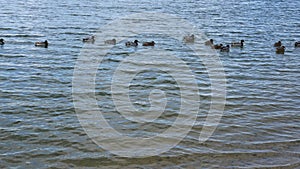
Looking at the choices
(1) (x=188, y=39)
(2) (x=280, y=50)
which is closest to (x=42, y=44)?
(1) (x=188, y=39)

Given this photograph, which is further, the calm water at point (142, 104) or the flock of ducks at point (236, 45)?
the flock of ducks at point (236, 45)

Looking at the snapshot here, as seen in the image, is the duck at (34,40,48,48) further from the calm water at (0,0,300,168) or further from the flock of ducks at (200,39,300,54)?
the flock of ducks at (200,39,300,54)

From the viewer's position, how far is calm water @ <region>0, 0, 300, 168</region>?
1052 cm

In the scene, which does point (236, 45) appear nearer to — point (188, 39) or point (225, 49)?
point (225, 49)

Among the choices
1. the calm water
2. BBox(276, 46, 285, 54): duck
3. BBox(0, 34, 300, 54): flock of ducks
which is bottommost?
the calm water

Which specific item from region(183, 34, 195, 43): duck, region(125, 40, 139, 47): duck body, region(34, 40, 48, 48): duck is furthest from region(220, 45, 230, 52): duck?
region(34, 40, 48, 48): duck

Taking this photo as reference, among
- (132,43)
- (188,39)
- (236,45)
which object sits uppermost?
(188,39)

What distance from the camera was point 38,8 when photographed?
130ft

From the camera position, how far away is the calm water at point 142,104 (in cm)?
1052

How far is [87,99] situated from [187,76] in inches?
200

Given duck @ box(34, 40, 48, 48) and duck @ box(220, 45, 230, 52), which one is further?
duck @ box(220, 45, 230, 52)

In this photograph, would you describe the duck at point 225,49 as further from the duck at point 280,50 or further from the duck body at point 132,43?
the duck body at point 132,43

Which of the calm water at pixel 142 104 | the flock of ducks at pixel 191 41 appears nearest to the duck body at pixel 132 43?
the flock of ducks at pixel 191 41

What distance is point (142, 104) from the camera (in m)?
14.4
